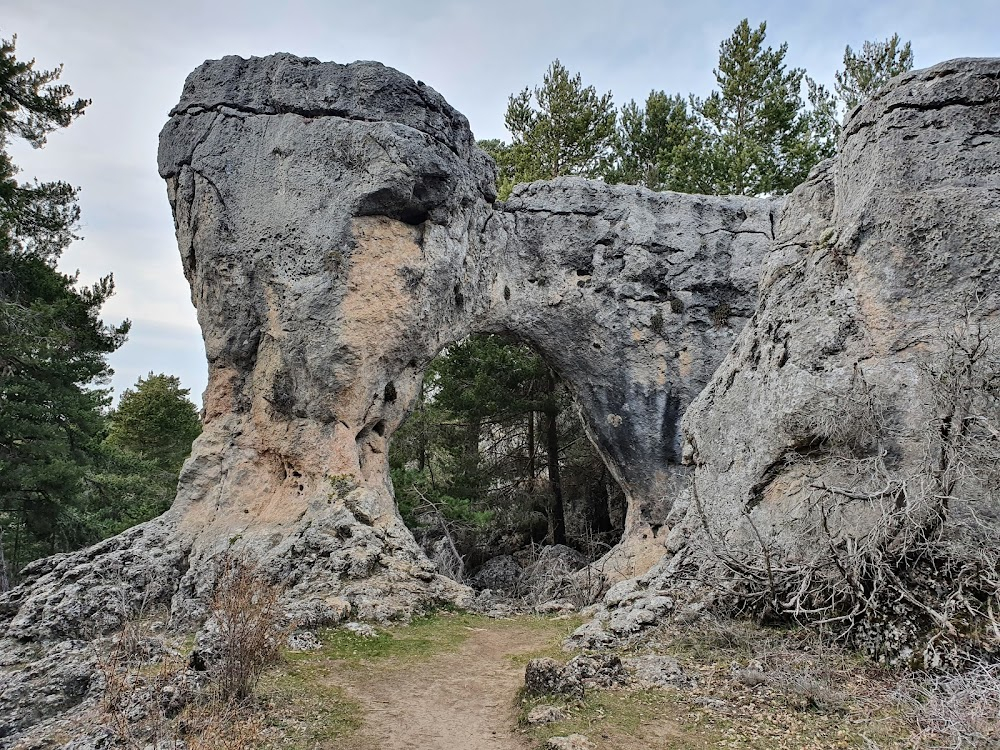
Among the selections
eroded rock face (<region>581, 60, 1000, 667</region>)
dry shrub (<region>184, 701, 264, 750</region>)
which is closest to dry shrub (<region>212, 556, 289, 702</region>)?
dry shrub (<region>184, 701, 264, 750</region>)

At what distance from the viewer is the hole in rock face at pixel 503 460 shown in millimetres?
14859

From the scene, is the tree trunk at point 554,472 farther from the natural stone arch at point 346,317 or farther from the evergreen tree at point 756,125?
the evergreen tree at point 756,125

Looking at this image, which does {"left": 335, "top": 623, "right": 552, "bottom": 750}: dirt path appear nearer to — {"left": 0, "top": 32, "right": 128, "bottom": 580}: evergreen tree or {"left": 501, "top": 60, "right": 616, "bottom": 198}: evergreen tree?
{"left": 0, "top": 32, "right": 128, "bottom": 580}: evergreen tree

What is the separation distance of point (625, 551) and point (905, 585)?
7.65m

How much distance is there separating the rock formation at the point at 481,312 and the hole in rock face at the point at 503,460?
5.80ft

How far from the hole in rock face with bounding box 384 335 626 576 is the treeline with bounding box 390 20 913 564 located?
0.03m

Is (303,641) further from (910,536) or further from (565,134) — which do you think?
(565,134)

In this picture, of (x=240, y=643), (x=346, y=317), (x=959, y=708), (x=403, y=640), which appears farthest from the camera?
(x=346, y=317)

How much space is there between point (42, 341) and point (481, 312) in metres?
7.66

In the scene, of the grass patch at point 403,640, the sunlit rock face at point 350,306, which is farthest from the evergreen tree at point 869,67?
the grass patch at point 403,640

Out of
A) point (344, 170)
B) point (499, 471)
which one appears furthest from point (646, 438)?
point (344, 170)

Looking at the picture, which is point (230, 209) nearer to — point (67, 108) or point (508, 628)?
point (67, 108)

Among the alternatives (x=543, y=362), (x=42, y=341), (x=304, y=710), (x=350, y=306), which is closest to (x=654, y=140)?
(x=543, y=362)

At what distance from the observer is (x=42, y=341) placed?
1239 centimetres
